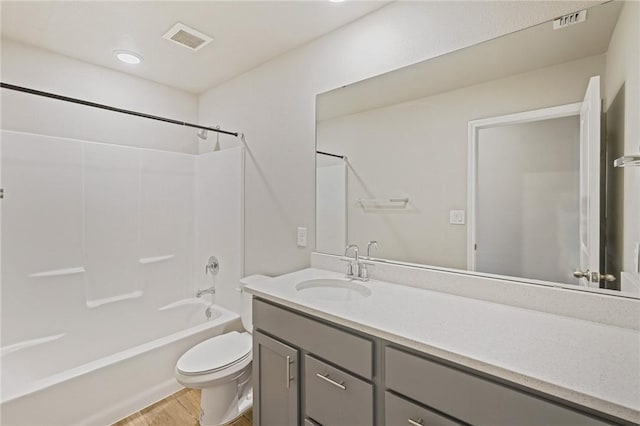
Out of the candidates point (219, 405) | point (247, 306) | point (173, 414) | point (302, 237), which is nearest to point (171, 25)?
point (302, 237)

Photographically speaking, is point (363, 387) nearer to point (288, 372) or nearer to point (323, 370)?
point (323, 370)

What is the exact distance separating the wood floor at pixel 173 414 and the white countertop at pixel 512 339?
3.75ft

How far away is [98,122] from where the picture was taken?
2402mm

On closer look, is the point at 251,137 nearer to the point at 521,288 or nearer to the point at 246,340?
the point at 246,340

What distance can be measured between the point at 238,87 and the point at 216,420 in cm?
242

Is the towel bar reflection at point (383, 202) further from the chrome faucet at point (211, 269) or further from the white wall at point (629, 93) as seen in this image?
the chrome faucet at point (211, 269)

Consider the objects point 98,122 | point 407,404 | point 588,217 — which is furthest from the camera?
point 98,122

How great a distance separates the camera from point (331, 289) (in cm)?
171

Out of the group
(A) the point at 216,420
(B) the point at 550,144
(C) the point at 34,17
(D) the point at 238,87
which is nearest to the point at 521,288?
(B) the point at 550,144

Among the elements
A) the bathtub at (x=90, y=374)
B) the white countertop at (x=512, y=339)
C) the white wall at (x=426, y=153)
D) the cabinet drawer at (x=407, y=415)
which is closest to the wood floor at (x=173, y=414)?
the bathtub at (x=90, y=374)

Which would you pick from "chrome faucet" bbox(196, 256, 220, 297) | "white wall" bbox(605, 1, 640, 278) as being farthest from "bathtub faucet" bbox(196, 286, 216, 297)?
"white wall" bbox(605, 1, 640, 278)

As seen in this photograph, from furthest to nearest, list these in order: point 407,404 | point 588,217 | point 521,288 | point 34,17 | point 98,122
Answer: point 98,122 → point 34,17 → point 521,288 → point 588,217 → point 407,404

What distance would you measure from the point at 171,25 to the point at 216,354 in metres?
2.05

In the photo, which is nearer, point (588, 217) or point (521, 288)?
point (588, 217)
